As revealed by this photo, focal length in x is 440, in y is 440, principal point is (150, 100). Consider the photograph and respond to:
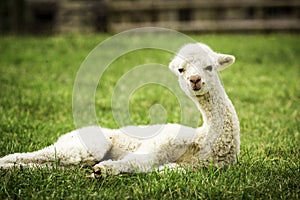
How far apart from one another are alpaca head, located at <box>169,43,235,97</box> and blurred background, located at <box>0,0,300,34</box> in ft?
42.4

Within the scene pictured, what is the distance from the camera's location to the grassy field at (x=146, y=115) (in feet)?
11.8

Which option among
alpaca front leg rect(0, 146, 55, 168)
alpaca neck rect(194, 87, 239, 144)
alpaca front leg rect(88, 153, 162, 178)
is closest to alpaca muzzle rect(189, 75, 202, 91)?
alpaca neck rect(194, 87, 239, 144)

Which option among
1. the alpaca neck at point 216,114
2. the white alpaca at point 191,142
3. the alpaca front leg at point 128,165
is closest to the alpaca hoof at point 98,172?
the alpaca front leg at point 128,165

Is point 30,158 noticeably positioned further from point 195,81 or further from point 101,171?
point 195,81

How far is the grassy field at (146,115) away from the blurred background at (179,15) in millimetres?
2002

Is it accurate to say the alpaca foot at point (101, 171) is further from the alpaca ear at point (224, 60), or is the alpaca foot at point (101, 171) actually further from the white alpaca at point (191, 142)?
the alpaca ear at point (224, 60)

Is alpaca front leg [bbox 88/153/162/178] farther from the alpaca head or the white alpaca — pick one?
the alpaca head

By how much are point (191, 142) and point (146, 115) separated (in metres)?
2.90

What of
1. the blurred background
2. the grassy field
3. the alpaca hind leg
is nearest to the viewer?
the grassy field

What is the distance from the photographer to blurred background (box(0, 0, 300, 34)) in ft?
55.4

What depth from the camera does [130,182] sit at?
12.5 ft

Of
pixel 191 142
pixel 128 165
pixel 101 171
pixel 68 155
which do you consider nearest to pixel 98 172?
pixel 101 171

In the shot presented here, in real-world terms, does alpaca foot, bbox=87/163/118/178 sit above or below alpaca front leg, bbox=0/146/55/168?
below

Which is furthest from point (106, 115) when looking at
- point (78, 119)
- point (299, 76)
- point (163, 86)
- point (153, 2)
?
point (153, 2)
